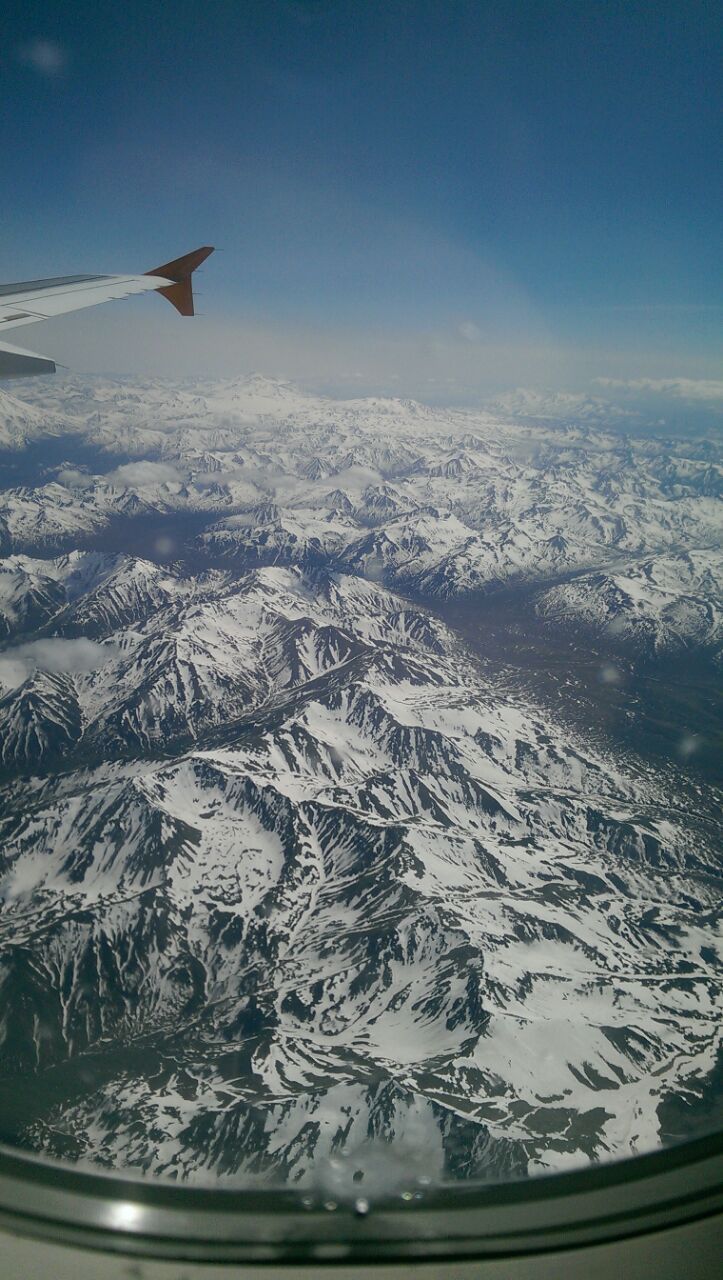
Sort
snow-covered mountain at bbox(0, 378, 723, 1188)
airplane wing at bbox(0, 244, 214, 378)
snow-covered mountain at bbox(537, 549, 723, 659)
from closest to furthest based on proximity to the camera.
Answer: airplane wing at bbox(0, 244, 214, 378)
snow-covered mountain at bbox(0, 378, 723, 1188)
snow-covered mountain at bbox(537, 549, 723, 659)

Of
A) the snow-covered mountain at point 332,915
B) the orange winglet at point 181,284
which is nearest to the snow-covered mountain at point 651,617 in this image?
the snow-covered mountain at point 332,915

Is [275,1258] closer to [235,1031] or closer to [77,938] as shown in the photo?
[235,1031]

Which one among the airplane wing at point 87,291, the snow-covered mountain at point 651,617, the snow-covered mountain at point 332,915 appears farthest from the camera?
the snow-covered mountain at point 651,617

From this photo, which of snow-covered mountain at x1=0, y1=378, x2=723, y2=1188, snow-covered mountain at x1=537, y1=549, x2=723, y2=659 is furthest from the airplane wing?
snow-covered mountain at x1=537, y1=549, x2=723, y2=659

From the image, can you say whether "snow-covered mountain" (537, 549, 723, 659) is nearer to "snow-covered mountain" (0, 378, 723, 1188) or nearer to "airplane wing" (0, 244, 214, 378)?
"snow-covered mountain" (0, 378, 723, 1188)

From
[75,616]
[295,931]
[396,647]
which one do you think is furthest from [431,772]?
[75,616]

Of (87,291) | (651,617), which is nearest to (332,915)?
(87,291)

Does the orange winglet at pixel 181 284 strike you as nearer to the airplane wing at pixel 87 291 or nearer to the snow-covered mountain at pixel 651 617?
the airplane wing at pixel 87 291

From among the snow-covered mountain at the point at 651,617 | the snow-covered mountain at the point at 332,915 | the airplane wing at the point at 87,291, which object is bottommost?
the snow-covered mountain at the point at 332,915
